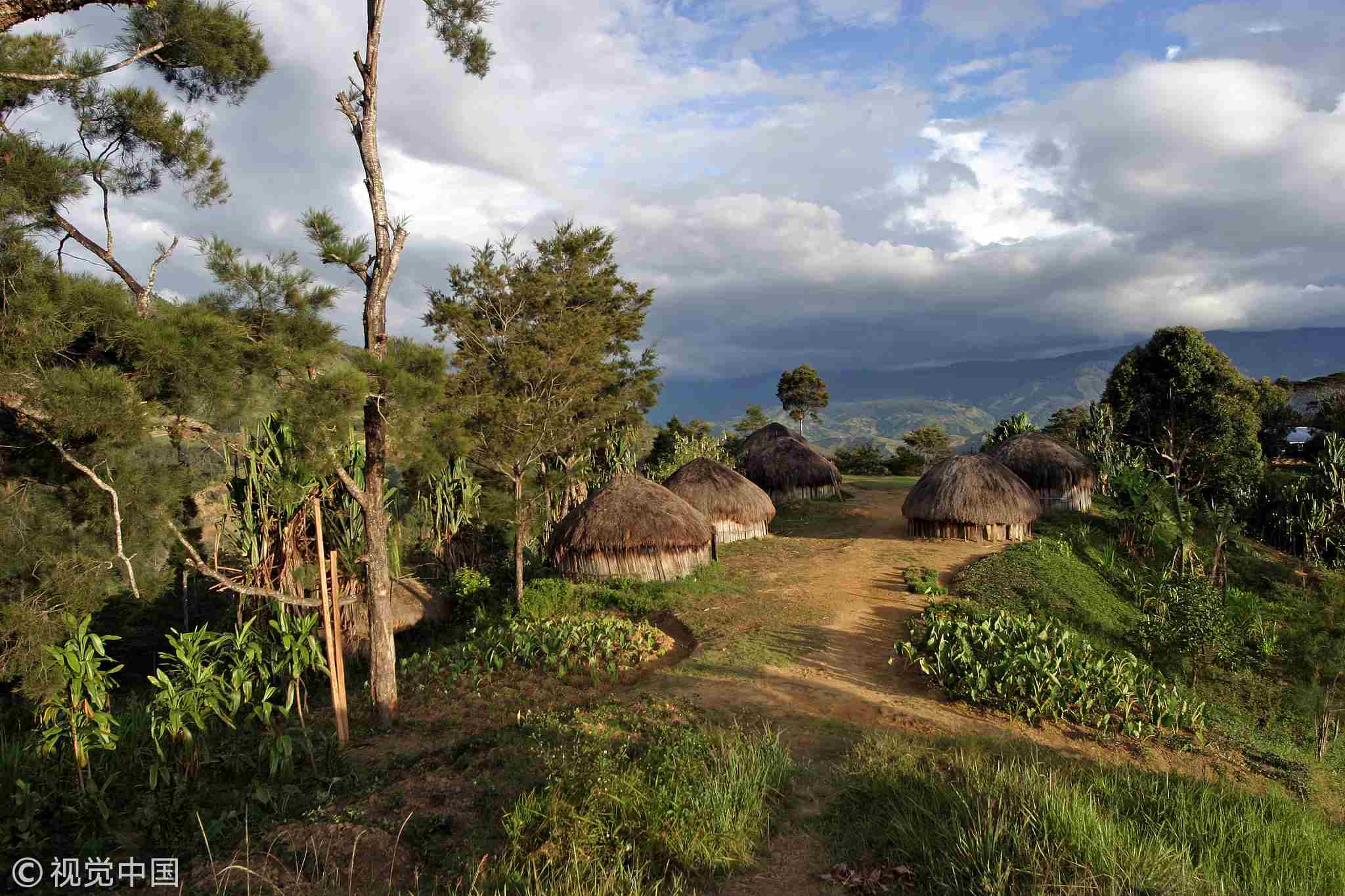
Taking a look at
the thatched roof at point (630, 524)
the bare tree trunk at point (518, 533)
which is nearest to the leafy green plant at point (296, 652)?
the bare tree trunk at point (518, 533)

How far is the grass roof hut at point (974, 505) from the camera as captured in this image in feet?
52.1

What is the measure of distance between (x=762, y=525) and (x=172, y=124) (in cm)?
1451

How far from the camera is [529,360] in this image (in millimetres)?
13617

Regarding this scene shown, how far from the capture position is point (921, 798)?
5.12m

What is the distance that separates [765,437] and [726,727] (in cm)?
1914

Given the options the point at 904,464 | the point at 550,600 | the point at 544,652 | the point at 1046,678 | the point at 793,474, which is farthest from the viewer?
the point at 904,464

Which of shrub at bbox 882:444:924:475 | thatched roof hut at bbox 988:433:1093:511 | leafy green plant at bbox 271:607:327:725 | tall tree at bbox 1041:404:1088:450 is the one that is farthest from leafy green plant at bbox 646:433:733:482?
tall tree at bbox 1041:404:1088:450

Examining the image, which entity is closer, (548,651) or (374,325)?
(374,325)

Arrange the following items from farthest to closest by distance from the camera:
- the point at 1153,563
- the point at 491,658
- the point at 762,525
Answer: the point at 762,525, the point at 1153,563, the point at 491,658

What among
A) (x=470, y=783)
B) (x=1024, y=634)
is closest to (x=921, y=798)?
(x=470, y=783)

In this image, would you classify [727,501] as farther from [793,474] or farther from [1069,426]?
[1069,426]

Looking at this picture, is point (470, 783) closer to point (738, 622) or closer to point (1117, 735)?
point (738, 622)

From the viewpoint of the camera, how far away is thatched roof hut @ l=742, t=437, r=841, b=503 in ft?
74.2

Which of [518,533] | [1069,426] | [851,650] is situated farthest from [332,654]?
[1069,426]
